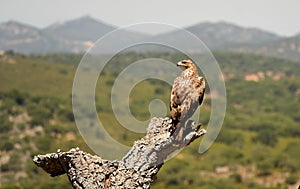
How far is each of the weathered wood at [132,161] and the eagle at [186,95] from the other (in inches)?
5.4

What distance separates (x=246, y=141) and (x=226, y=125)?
17.8 metres

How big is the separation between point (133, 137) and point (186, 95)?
416 ft

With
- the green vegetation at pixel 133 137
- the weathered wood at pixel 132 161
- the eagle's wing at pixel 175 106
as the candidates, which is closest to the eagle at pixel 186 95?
the eagle's wing at pixel 175 106

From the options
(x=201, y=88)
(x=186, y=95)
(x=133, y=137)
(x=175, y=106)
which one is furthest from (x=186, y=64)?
(x=133, y=137)

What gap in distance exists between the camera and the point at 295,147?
133750 millimetres

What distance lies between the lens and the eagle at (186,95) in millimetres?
8242

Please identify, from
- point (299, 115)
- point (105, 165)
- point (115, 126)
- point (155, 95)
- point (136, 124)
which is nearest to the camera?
point (105, 165)

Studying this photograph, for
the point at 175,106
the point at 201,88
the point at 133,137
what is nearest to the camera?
the point at 175,106

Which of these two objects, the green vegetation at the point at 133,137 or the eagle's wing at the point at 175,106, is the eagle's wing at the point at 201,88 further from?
the green vegetation at the point at 133,137

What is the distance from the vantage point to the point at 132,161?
807cm

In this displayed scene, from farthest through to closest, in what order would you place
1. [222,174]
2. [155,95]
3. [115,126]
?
[155,95] < [115,126] < [222,174]

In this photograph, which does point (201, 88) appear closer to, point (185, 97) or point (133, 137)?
point (185, 97)

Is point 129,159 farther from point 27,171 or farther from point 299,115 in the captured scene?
point 299,115

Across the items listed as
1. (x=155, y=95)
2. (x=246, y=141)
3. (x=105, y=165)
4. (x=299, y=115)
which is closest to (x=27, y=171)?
(x=246, y=141)
